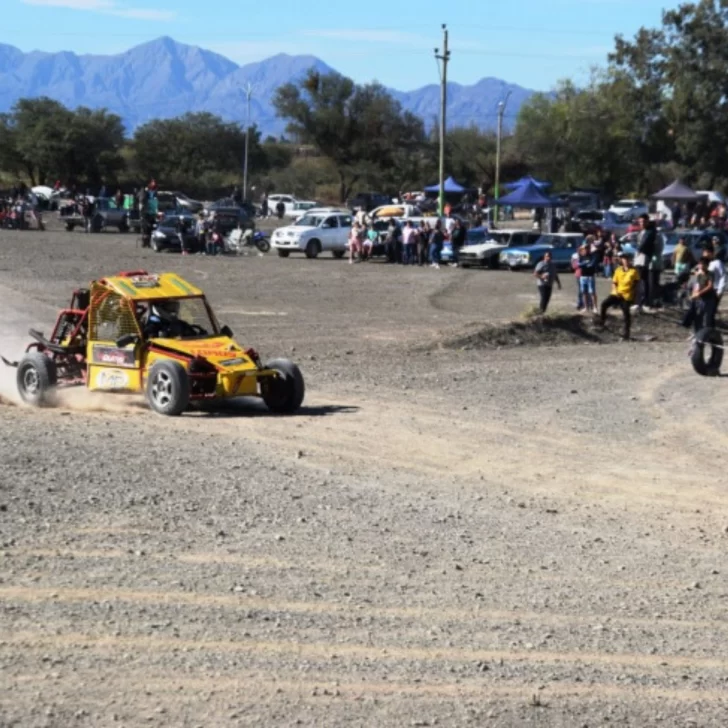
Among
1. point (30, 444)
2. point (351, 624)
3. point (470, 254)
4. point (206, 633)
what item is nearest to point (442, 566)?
point (351, 624)

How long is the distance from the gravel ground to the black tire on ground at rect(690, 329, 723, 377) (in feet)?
6.41

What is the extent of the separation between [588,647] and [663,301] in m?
21.6

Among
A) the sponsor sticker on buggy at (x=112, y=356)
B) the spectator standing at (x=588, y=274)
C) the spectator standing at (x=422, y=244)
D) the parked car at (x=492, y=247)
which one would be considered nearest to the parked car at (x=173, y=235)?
the spectator standing at (x=422, y=244)

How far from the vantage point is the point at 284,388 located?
1544 cm

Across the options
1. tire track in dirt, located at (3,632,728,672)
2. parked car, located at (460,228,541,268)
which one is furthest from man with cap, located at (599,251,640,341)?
parked car, located at (460,228,541,268)

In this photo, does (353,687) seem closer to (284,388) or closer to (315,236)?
(284,388)

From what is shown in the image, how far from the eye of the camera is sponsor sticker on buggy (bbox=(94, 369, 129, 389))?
15664 millimetres

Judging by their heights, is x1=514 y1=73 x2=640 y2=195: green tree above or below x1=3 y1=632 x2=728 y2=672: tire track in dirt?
above

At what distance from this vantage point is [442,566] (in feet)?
28.7

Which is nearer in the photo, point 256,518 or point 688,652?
point 688,652

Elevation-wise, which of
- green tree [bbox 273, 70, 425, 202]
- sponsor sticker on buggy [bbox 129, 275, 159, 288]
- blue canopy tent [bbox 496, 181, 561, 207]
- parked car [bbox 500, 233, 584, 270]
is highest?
green tree [bbox 273, 70, 425, 202]

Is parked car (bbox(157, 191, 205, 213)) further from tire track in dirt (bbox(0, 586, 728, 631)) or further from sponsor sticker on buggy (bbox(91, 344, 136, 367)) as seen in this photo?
tire track in dirt (bbox(0, 586, 728, 631))

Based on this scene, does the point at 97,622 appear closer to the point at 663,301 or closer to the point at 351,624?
the point at 351,624

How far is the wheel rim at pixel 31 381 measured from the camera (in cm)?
1600
